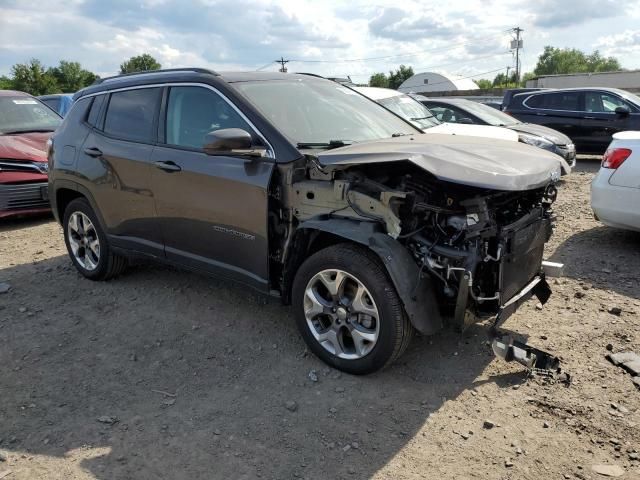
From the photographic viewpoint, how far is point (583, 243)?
6.07 metres

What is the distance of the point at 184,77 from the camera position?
4.26m

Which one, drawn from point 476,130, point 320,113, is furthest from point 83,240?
point 476,130

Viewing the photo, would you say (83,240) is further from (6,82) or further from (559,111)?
(6,82)

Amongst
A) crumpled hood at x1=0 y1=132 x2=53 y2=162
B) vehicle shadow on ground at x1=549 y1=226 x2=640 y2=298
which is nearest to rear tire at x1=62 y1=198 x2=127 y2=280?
crumpled hood at x1=0 y1=132 x2=53 y2=162

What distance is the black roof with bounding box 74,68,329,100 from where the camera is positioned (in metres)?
4.13

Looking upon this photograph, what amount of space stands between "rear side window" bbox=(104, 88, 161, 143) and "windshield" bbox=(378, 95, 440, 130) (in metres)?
5.38

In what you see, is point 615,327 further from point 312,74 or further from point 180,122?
point 180,122

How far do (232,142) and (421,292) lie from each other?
4.94 ft

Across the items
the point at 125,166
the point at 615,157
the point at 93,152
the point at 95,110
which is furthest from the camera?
the point at 615,157

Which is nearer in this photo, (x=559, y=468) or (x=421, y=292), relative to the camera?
(x=559, y=468)

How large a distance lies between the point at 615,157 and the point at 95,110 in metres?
5.08

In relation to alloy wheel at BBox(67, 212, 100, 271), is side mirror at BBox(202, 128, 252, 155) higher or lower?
higher

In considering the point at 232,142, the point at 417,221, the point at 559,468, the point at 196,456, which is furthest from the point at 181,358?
the point at 559,468

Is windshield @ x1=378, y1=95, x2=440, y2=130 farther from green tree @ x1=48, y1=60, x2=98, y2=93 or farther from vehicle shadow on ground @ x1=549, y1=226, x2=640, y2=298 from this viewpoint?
green tree @ x1=48, y1=60, x2=98, y2=93
